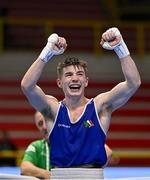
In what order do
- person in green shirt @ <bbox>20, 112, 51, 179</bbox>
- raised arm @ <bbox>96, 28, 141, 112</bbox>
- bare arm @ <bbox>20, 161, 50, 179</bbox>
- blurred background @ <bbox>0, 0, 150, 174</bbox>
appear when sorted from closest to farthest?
raised arm @ <bbox>96, 28, 141, 112</bbox> → bare arm @ <bbox>20, 161, 50, 179</bbox> → person in green shirt @ <bbox>20, 112, 51, 179</bbox> → blurred background @ <bbox>0, 0, 150, 174</bbox>

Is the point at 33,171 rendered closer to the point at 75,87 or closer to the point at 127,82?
the point at 75,87

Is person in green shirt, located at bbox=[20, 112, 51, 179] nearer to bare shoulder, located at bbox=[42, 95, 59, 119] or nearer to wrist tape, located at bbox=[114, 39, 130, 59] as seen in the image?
bare shoulder, located at bbox=[42, 95, 59, 119]

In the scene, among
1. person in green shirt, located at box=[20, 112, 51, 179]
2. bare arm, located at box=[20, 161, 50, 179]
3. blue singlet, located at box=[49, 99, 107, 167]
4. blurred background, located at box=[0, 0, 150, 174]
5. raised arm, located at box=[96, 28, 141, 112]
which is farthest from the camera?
blurred background, located at box=[0, 0, 150, 174]

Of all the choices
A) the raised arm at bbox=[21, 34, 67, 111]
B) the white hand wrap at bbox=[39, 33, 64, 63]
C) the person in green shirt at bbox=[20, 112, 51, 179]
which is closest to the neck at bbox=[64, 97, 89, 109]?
the raised arm at bbox=[21, 34, 67, 111]

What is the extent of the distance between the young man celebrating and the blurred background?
5611mm

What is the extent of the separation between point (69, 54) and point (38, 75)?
949 cm

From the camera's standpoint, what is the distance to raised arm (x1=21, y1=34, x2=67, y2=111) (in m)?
3.90

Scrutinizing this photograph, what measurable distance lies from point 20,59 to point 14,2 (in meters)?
3.82

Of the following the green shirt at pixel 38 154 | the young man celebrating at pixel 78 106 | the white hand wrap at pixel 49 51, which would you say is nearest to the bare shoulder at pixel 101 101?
the young man celebrating at pixel 78 106

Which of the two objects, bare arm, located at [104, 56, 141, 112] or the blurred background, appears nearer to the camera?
bare arm, located at [104, 56, 141, 112]

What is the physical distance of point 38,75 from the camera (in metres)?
3.90

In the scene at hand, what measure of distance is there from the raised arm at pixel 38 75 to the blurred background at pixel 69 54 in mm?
5584

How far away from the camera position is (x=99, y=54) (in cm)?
1354

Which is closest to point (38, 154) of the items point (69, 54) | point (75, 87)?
point (75, 87)
